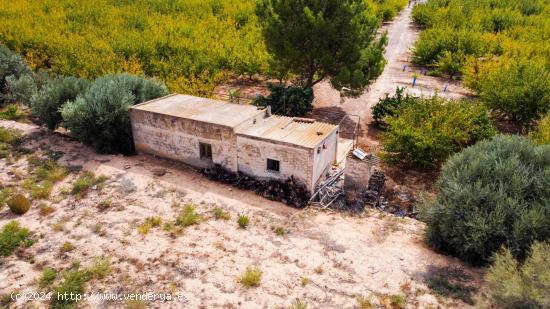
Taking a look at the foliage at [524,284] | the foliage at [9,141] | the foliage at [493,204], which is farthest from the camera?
the foliage at [9,141]

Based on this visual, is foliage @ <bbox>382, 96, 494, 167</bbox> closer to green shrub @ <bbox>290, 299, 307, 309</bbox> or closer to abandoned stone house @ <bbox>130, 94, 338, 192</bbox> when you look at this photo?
abandoned stone house @ <bbox>130, 94, 338, 192</bbox>

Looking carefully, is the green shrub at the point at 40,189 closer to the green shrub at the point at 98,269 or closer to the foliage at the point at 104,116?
the foliage at the point at 104,116

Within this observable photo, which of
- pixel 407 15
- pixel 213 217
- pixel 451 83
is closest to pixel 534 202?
pixel 213 217

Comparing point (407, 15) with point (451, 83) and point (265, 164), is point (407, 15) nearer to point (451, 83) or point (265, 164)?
point (451, 83)

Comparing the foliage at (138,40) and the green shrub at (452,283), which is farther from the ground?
the foliage at (138,40)

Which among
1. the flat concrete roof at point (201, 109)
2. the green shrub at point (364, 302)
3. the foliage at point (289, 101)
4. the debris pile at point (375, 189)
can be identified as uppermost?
the flat concrete roof at point (201, 109)

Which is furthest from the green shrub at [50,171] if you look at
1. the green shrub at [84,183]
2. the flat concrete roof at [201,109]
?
the flat concrete roof at [201,109]

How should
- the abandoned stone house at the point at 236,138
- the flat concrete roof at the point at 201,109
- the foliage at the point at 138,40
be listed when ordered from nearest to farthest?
the abandoned stone house at the point at 236,138 < the flat concrete roof at the point at 201,109 < the foliage at the point at 138,40
